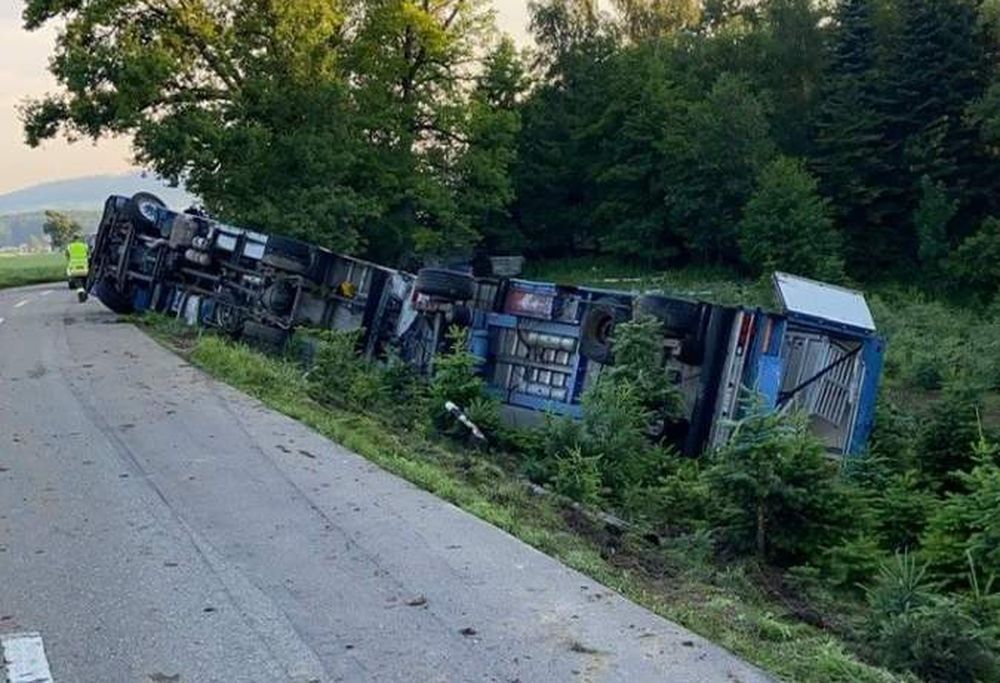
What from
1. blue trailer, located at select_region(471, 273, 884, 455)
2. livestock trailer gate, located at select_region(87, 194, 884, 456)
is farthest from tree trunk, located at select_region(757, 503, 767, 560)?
blue trailer, located at select_region(471, 273, 884, 455)

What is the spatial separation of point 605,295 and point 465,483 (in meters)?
5.25

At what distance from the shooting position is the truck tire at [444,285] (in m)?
13.9

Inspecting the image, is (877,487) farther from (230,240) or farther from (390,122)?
(390,122)

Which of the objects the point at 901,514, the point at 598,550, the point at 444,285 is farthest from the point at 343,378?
the point at 598,550

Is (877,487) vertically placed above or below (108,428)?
above

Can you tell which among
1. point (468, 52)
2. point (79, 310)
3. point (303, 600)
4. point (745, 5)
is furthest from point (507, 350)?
point (745, 5)

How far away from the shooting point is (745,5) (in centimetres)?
5475

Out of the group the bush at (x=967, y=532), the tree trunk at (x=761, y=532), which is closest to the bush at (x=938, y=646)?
the tree trunk at (x=761, y=532)

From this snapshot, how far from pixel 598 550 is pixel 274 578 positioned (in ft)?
7.24

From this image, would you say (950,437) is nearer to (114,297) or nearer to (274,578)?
(274,578)

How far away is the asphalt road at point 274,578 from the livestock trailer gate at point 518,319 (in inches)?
141

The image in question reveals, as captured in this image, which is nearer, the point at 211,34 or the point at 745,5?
the point at 211,34

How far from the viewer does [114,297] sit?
18.6 m

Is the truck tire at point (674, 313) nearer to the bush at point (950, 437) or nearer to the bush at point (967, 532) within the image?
the bush at point (950, 437)
